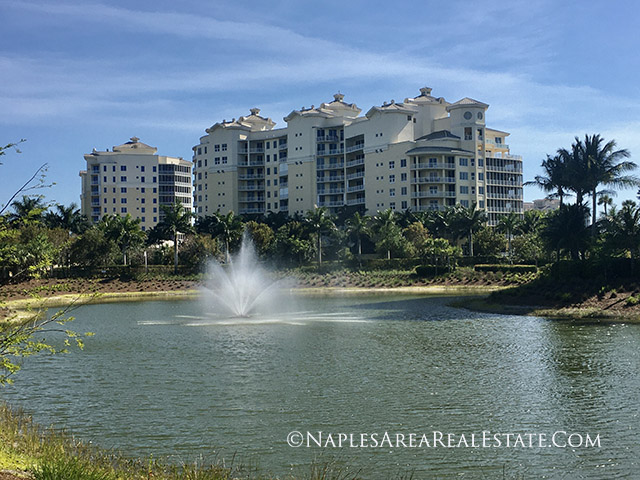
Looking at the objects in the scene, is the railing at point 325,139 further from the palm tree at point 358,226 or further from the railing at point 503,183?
the palm tree at point 358,226

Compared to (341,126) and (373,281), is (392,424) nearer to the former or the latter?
(373,281)

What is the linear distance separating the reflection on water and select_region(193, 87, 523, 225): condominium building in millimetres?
78379

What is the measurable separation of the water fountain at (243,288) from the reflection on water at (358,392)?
16.3 m

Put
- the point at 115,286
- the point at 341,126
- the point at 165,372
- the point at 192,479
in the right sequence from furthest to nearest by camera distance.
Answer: the point at 341,126 → the point at 115,286 → the point at 165,372 → the point at 192,479

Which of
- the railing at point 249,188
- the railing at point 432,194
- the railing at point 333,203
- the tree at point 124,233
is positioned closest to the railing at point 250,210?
the railing at point 249,188

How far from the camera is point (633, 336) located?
122 ft

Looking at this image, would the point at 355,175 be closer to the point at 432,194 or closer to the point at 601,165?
the point at 432,194

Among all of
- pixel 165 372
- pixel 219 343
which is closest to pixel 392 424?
pixel 165 372

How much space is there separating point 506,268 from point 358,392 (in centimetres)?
6445

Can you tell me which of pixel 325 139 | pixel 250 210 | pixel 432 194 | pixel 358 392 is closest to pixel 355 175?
pixel 325 139

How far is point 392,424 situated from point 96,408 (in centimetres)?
995

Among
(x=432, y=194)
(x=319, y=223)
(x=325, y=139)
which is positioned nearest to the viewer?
(x=319, y=223)

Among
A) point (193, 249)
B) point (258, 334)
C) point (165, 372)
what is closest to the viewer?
point (165, 372)

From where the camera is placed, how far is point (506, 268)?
8488 cm
